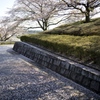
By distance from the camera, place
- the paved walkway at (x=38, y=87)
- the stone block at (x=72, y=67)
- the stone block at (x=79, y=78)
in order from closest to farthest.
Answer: the paved walkway at (x=38, y=87) → the stone block at (x=79, y=78) → the stone block at (x=72, y=67)

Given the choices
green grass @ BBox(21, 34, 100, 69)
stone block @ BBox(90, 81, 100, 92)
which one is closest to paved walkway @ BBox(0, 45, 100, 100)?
stone block @ BBox(90, 81, 100, 92)

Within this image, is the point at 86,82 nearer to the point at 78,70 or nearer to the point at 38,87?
the point at 78,70

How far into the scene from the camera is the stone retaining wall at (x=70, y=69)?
416 centimetres

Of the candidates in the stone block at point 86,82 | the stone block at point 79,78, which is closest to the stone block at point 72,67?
the stone block at point 79,78

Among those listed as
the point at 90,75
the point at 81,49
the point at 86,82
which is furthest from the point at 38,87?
the point at 81,49

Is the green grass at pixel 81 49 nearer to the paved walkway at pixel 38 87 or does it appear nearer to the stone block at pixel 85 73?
the stone block at pixel 85 73

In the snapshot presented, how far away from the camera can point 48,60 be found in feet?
21.2

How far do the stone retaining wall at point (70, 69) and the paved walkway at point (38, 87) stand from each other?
0.53 ft

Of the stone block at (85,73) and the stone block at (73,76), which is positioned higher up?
the stone block at (85,73)

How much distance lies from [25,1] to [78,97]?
46.0 feet

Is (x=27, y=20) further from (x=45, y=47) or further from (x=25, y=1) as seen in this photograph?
(x=45, y=47)

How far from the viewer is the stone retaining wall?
4161mm

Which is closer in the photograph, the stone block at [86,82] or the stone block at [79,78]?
the stone block at [86,82]

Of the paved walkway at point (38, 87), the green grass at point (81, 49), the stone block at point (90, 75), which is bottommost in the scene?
the paved walkway at point (38, 87)
